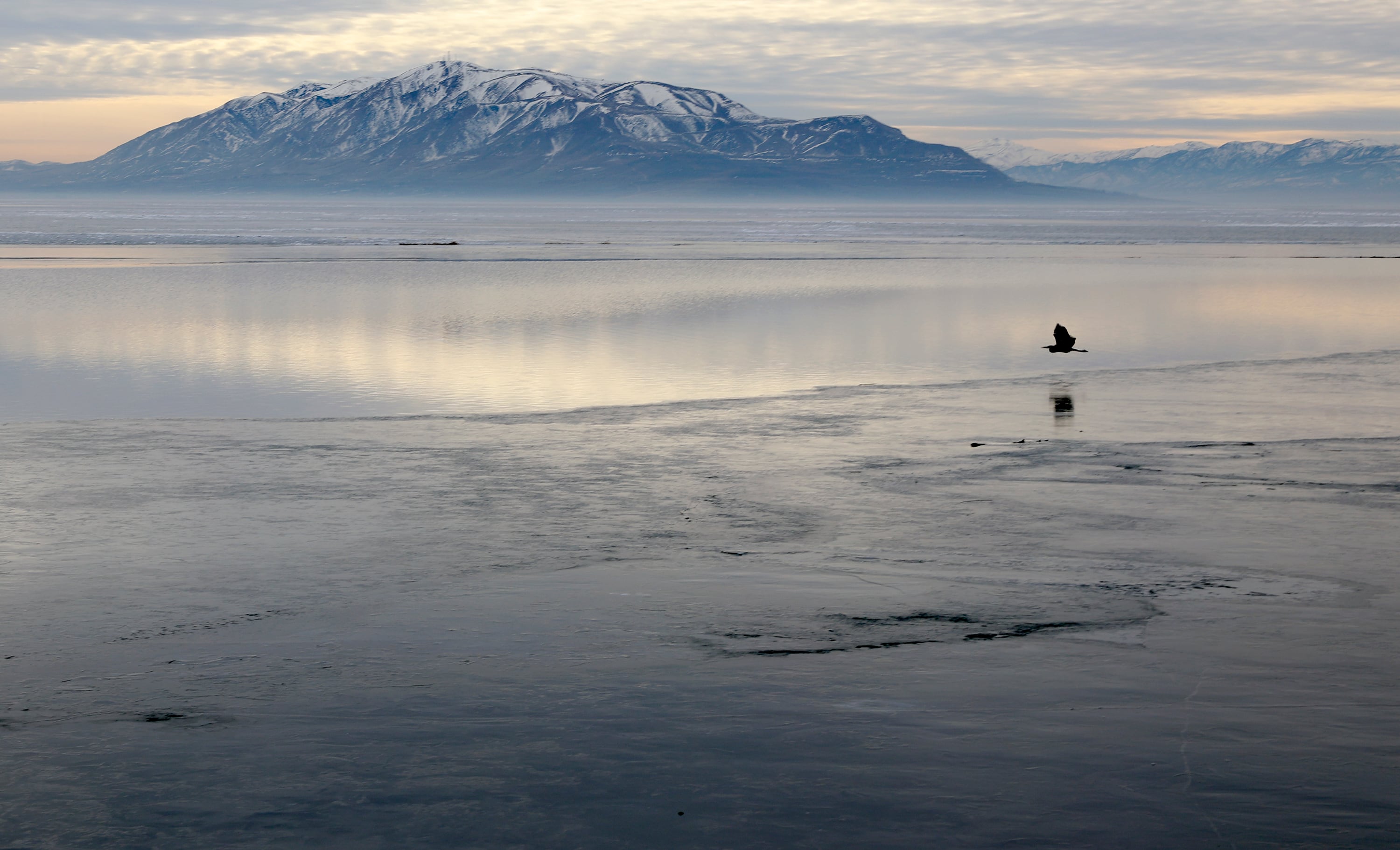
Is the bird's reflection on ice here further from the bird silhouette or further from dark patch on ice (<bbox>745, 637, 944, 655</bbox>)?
dark patch on ice (<bbox>745, 637, 944, 655</bbox>)

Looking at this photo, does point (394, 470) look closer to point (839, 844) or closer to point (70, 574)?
point (70, 574)

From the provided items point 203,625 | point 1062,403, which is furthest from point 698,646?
point 1062,403

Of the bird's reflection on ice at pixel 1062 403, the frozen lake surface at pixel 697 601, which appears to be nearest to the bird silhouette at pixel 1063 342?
the frozen lake surface at pixel 697 601

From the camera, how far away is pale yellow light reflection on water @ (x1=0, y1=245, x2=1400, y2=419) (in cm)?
1866

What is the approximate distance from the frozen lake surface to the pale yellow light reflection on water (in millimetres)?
278

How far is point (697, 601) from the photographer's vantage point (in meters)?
8.66

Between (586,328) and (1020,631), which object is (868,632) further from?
(586,328)

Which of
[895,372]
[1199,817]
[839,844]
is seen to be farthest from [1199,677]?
[895,372]

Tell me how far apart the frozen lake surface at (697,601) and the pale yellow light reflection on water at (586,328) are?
278 mm

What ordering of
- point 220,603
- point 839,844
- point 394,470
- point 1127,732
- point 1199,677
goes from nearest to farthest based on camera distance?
1. point 839,844
2. point 1127,732
3. point 1199,677
4. point 220,603
5. point 394,470

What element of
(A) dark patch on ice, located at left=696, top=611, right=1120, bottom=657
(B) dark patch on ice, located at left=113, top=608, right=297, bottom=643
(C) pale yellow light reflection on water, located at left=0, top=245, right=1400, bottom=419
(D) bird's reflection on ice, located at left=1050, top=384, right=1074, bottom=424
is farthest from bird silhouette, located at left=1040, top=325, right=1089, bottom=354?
(B) dark patch on ice, located at left=113, top=608, right=297, bottom=643

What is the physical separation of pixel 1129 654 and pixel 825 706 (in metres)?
1.96

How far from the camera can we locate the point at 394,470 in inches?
506

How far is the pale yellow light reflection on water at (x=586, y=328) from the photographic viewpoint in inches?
734
